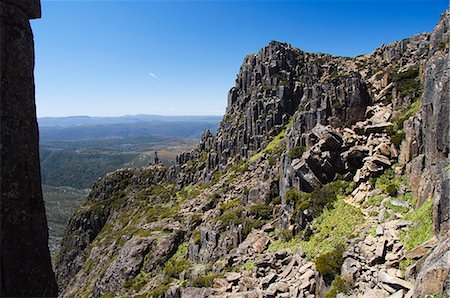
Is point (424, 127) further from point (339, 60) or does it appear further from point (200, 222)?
point (339, 60)

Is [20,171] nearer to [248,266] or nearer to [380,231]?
[380,231]

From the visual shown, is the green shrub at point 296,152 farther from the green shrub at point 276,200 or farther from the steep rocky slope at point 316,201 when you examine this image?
the green shrub at point 276,200

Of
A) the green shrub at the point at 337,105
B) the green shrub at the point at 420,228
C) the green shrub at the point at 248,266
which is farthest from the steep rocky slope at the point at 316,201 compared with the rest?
the green shrub at the point at 248,266

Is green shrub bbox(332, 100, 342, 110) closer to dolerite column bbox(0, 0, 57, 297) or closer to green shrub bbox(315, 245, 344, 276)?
green shrub bbox(315, 245, 344, 276)

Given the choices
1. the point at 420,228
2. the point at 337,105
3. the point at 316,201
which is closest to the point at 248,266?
the point at 316,201

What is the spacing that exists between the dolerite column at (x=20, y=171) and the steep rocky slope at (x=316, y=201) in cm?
1691

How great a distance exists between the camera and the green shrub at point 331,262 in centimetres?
2262

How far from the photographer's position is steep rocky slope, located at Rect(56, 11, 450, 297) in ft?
69.3

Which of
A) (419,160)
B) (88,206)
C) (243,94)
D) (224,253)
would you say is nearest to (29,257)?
(419,160)

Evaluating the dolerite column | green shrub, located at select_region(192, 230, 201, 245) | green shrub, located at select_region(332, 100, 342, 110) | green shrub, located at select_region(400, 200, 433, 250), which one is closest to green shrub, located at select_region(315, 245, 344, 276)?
green shrub, located at select_region(400, 200, 433, 250)

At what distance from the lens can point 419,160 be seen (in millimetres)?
26625

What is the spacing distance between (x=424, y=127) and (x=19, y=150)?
29038 mm

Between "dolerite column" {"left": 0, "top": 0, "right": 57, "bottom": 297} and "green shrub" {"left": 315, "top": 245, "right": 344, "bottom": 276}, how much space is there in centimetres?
1764

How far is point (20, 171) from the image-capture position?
37.6 feet
